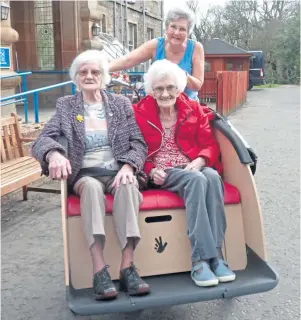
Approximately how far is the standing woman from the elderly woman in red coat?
0.34 metres

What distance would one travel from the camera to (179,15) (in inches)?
127

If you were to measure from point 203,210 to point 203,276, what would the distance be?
1.19ft

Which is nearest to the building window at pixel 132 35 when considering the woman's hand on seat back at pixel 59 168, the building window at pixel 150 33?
the building window at pixel 150 33

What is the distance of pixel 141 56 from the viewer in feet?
11.8

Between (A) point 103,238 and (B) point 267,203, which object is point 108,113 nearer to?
(A) point 103,238

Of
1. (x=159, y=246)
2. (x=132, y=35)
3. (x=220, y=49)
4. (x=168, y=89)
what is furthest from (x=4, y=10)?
(x=220, y=49)

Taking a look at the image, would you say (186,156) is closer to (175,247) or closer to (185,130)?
(185,130)

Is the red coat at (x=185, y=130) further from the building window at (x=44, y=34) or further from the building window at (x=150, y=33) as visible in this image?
the building window at (x=150, y=33)

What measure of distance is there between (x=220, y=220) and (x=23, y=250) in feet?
6.35

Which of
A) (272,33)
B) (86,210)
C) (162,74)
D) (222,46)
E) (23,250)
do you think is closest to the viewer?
(86,210)

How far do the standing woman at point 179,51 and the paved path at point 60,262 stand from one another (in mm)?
1523

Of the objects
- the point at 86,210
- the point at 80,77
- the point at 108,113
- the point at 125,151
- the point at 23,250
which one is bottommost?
the point at 23,250

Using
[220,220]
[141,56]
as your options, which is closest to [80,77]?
[141,56]

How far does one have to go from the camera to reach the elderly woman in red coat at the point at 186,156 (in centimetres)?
259
